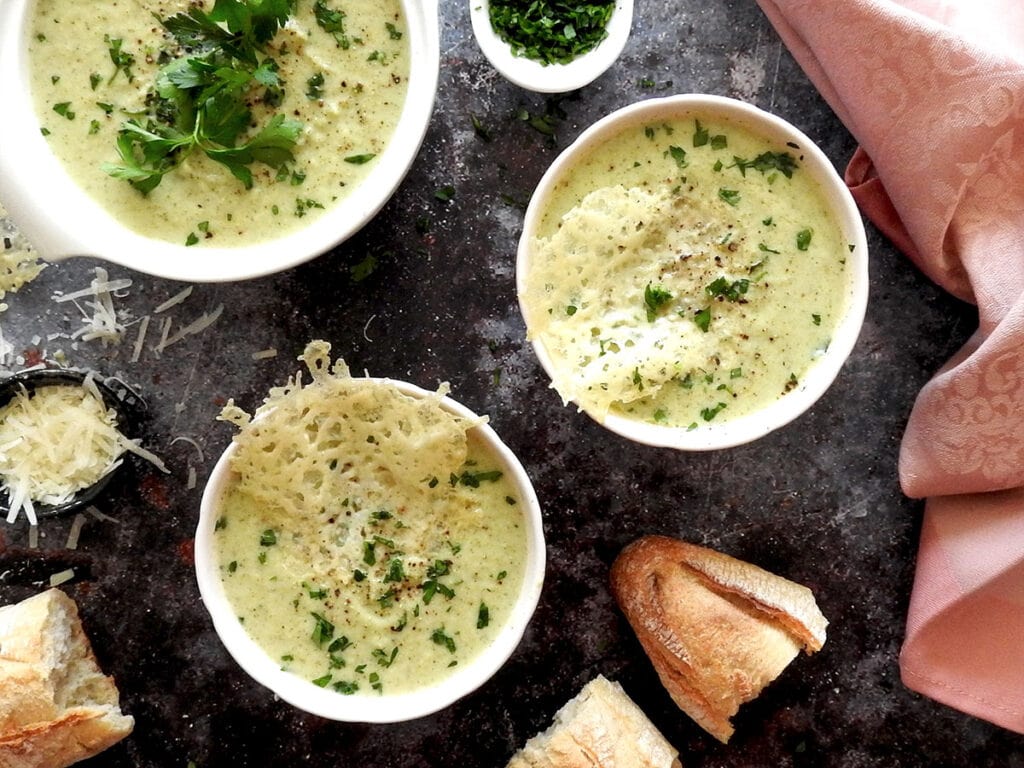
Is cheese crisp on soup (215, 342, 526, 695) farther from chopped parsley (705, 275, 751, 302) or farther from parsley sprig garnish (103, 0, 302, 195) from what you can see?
chopped parsley (705, 275, 751, 302)

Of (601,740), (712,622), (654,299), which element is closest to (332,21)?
(654,299)

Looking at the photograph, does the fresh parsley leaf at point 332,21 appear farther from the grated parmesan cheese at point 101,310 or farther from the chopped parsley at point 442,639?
the chopped parsley at point 442,639

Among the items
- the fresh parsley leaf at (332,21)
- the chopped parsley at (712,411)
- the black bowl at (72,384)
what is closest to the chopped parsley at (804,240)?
the chopped parsley at (712,411)

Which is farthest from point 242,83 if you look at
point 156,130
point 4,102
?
point 4,102

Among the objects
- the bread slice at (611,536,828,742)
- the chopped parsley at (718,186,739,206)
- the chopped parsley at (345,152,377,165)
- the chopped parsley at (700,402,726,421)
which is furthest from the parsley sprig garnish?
the bread slice at (611,536,828,742)

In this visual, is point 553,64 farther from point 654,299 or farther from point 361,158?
point 654,299
